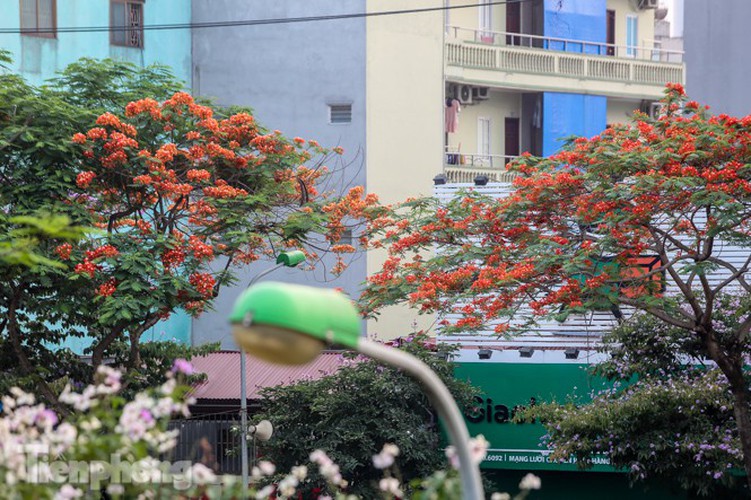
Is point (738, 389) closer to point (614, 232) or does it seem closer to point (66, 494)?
point (614, 232)

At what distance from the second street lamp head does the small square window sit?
24704 millimetres

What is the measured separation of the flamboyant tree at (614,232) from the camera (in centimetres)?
1666

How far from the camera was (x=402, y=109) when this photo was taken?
30.2 m

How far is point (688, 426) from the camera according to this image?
60.2 ft

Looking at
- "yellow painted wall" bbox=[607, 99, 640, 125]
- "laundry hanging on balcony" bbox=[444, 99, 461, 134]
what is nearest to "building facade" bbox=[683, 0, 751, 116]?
"yellow painted wall" bbox=[607, 99, 640, 125]

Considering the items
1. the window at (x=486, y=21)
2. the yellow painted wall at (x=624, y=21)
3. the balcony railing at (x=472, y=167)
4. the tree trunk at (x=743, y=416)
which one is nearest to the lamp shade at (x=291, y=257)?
the tree trunk at (x=743, y=416)

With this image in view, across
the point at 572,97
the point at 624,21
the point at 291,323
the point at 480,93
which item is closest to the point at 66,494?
the point at 291,323

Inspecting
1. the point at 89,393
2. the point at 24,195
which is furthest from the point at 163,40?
the point at 89,393

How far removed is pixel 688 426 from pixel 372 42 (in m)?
14.1

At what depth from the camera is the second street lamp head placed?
525cm

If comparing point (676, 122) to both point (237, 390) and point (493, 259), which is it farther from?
point (237, 390)

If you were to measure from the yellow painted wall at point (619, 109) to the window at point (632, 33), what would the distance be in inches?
65.3

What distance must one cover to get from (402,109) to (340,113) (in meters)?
1.42

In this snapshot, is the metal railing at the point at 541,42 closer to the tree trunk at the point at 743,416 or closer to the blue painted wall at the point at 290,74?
the blue painted wall at the point at 290,74
